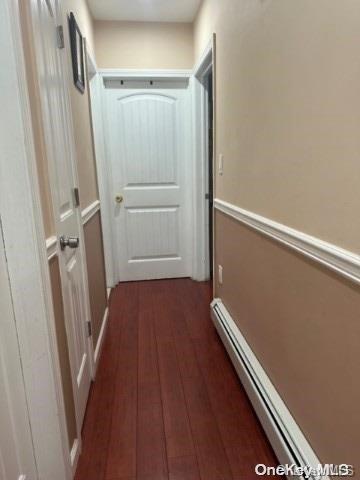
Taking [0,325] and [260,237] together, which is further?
[260,237]

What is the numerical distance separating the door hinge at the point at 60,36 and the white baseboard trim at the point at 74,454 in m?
1.72

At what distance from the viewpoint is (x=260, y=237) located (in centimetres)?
146

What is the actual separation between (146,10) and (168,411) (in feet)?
9.52

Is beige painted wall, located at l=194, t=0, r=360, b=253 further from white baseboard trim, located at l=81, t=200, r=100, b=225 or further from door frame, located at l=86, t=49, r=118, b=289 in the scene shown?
door frame, located at l=86, t=49, r=118, b=289

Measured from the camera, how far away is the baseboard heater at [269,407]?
111 centimetres

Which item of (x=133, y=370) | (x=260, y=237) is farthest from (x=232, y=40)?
(x=133, y=370)

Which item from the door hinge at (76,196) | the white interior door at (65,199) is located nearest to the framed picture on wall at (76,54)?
the white interior door at (65,199)

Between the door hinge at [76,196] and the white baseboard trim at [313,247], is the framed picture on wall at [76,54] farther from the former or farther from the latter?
the white baseboard trim at [313,247]

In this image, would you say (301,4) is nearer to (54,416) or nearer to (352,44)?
(352,44)

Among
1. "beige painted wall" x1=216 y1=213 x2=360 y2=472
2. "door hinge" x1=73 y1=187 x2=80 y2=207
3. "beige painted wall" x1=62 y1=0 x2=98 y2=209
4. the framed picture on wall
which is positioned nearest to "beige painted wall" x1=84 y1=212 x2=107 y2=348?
"beige painted wall" x1=62 y1=0 x2=98 y2=209

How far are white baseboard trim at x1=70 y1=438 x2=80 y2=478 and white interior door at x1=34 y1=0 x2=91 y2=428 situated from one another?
0.10 metres

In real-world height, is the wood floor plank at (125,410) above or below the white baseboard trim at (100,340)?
below

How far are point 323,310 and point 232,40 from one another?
59.3 inches

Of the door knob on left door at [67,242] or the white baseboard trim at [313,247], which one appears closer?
the white baseboard trim at [313,247]
